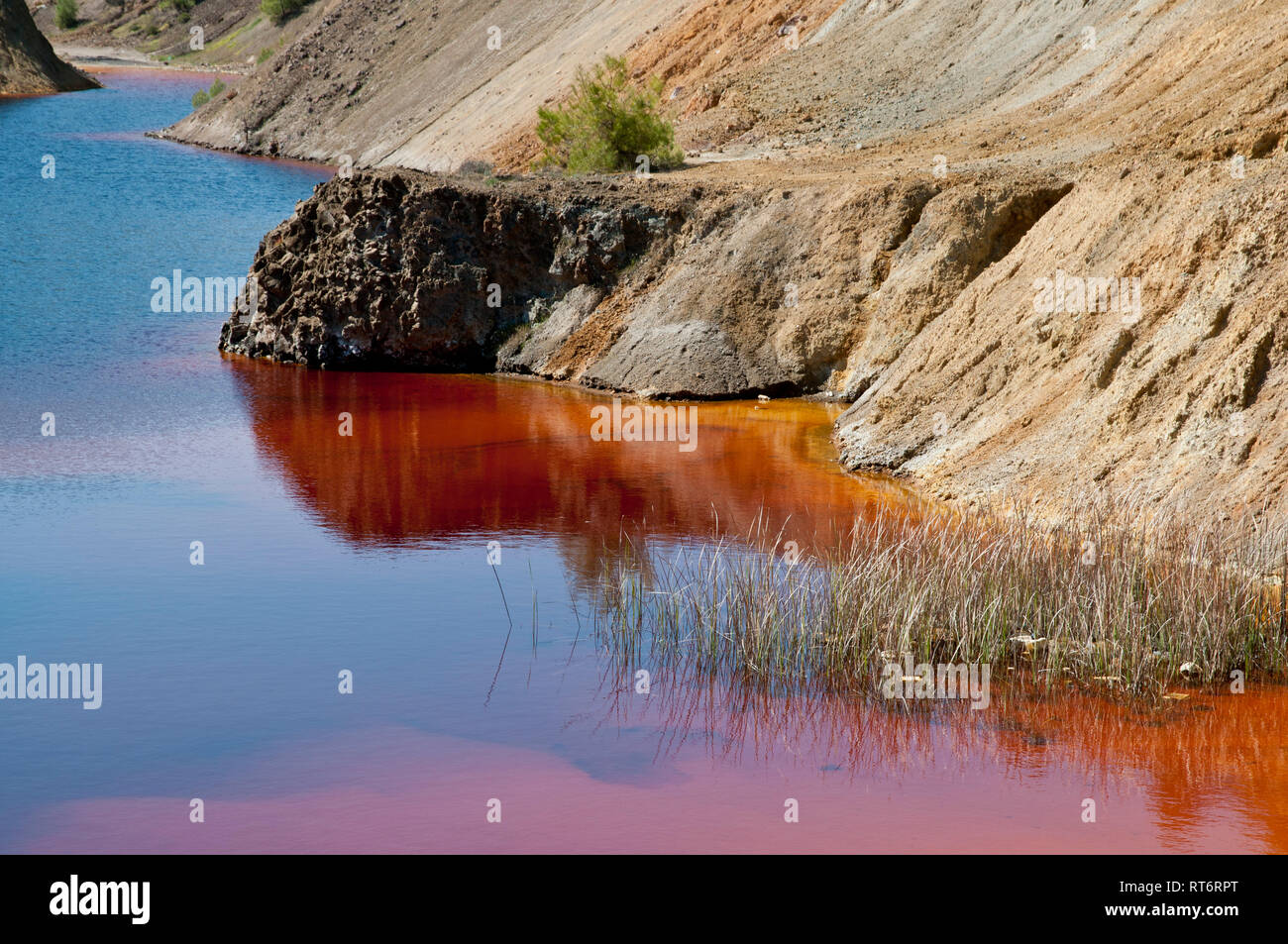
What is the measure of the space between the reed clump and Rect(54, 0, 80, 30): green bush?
352 feet

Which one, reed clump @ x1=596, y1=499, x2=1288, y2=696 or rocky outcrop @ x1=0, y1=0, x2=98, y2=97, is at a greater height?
rocky outcrop @ x1=0, y1=0, x2=98, y2=97

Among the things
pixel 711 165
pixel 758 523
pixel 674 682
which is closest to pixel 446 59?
pixel 711 165

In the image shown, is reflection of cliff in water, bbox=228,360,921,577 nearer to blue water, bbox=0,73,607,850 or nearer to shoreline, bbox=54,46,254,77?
blue water, bbox=0,73,607,850

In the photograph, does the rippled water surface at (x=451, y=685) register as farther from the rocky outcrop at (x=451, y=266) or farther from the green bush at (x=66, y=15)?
the green bush at (x=66, y=15)

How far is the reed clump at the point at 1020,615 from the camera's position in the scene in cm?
936

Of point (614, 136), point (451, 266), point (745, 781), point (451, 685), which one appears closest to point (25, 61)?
point (614, 136)

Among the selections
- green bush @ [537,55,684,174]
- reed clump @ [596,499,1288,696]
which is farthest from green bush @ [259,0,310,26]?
reed clump @ [596,499,1288,696]

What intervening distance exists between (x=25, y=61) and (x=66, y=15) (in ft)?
118

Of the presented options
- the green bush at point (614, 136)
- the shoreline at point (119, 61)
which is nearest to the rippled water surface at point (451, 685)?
the green bush at point (614, 136)

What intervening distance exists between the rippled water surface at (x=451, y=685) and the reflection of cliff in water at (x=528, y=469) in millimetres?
58

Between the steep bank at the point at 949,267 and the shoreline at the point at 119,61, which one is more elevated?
the shoreline at the point at 119,61

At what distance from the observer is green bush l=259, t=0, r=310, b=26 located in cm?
7888

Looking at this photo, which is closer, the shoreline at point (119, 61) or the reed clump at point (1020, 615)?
the reed clump at point (1020, 615)

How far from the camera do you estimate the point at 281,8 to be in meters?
79.1
